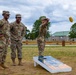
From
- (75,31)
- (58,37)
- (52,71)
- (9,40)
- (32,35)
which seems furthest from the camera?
(58,37)

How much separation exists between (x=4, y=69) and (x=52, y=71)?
1.57 meters

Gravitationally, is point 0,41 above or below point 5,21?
below

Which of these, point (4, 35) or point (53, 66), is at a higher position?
point (4, 35)

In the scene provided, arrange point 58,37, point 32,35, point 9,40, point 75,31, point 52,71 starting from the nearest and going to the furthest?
point 52,71
point 9,40
point 32,35
point 75,31
point 58,37

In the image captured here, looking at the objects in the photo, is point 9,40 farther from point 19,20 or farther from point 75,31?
point 75,31

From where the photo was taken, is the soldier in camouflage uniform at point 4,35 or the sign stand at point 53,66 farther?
the soldier in camouflage uniform at point 4,35

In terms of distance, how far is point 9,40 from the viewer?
936 centimetres

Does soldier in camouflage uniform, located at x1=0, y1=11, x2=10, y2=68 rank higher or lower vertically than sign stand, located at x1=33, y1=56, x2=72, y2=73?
higher

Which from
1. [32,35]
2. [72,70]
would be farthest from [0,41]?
[32,35]

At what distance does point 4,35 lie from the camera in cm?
918

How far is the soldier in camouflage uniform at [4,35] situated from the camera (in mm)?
8977

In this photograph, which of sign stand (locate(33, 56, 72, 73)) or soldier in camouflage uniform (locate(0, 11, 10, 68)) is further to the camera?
soldier in camouflage uniform (locate(0, 11, 10, 68))

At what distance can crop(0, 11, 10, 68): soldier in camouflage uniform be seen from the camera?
8.98m

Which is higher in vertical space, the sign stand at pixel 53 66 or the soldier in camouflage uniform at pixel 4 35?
the soldier in camouflage uniform at pixel 4 35
